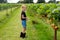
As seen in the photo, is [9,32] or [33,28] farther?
[33,28]

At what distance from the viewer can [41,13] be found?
24.8 metres

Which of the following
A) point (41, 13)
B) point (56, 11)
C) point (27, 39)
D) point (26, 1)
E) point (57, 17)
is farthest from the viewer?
point (26, 1)

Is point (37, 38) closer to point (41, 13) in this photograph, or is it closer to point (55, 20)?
point (55, 20)

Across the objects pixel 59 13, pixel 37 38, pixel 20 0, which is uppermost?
pixel 59 13

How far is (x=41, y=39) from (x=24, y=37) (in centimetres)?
85

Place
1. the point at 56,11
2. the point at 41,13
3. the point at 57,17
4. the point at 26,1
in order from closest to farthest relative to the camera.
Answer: the point at 56,11 < the point at 57,17 < the point at 41,13 < the point at 26,1

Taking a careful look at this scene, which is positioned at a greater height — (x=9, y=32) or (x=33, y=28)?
(x=9, y=32)

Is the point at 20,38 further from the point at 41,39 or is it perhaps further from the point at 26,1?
the point at 26,1

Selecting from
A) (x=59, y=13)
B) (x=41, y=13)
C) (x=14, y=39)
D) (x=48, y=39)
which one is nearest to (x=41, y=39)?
(x=48, y=39)

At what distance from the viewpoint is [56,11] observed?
1270cm

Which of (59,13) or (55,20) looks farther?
(55,20)

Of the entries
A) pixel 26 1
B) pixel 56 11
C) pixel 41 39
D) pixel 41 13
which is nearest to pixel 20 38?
pixel 41 39

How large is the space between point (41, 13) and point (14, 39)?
13.3 m

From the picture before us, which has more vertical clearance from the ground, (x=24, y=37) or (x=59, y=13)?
(x=59, y=13)
